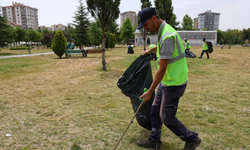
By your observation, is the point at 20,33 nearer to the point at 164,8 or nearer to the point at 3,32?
the point at 3,32

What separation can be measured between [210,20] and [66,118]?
157 m

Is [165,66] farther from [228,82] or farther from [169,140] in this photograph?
[228,82]

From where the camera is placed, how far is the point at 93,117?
149 inches

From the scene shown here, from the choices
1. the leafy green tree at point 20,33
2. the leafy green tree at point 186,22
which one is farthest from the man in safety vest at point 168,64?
the leafy green tree at point 186,22

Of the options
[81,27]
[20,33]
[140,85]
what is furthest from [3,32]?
[20,33]

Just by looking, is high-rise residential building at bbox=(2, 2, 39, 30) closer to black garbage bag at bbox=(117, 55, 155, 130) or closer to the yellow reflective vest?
black garbage bag at bbox=(117, 55, 155, 130)

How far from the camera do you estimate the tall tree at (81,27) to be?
92.4 feet

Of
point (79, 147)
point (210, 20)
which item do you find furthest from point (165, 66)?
point (210, 20)

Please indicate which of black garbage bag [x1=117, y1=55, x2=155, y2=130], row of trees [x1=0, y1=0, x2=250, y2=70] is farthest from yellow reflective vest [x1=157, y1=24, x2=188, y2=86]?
row of trees [x1=0, y1=0, x2=250, y2=70]

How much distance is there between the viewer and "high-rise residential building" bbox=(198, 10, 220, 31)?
136625mm

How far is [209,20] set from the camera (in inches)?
5354

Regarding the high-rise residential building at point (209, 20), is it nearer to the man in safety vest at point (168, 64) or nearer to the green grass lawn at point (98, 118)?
the green grass lawn at point (98, 118)

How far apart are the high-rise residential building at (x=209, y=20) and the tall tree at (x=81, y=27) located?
436 feet

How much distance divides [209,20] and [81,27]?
443 feet
